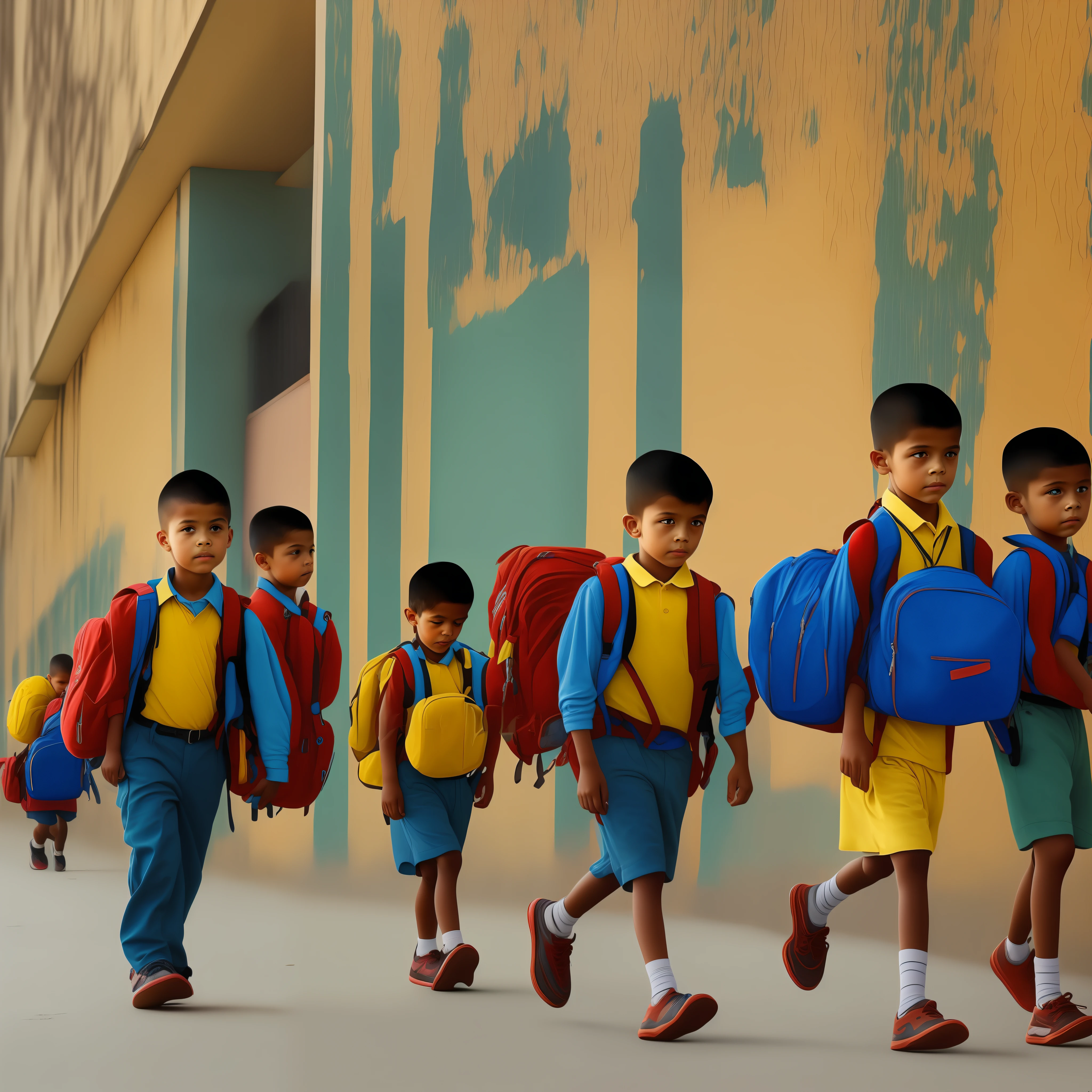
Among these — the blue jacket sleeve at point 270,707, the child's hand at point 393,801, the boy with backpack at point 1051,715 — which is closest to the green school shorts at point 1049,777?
the boy with backpack at point 1051,715

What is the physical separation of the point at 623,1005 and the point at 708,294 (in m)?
3.29

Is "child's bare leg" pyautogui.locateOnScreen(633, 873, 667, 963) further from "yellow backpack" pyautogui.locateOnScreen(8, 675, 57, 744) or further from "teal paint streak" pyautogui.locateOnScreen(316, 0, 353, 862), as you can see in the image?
"yellow backpack" pyautogui.locateOnScreen(8, 675, 57, 744)

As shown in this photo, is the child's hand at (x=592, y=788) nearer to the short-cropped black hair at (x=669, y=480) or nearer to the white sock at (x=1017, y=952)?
the short-cropped black hair at (x=669, y=480)

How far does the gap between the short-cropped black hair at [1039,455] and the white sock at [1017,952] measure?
4.22 ft

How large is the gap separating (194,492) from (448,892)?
1513 millimetres

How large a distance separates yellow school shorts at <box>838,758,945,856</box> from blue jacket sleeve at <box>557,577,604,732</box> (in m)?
0.72

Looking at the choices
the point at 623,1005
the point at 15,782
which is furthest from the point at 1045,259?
the point at 15,782

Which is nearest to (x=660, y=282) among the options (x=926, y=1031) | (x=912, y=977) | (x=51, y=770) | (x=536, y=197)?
(x=536, y=197)

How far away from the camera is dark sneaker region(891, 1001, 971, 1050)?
315cm

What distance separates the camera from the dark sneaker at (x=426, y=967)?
4238 mm

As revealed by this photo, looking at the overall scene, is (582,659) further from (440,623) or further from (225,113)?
(225,113)

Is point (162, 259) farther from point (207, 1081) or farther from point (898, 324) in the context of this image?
point (207, 1081)

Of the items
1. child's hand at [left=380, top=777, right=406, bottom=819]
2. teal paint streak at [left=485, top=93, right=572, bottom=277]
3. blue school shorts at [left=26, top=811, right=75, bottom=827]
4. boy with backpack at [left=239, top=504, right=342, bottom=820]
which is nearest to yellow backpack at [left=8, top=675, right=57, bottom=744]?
blue school shorts at [left=26, top=811, right=75, bottom=827]

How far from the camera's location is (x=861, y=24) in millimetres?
5352
